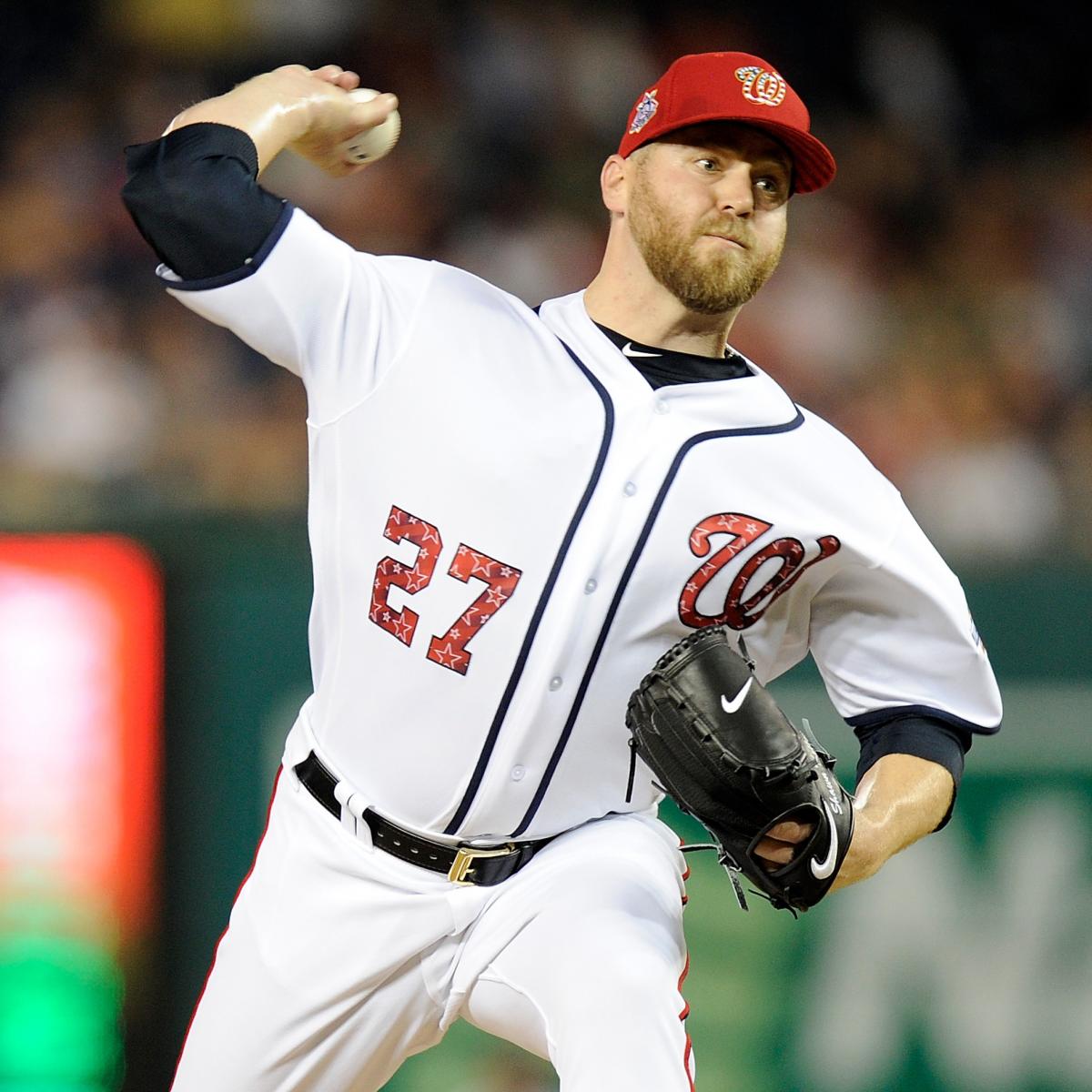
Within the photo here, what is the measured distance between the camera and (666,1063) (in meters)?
1.98

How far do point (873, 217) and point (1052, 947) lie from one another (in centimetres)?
304

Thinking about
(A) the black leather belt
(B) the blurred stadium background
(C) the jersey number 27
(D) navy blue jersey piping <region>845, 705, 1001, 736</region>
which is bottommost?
(B) the blurred stadium background

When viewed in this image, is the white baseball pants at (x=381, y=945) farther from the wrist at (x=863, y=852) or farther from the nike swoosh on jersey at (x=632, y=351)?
the nike swoosh on jersey at (x=632, y=351)

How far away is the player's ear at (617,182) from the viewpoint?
2469mm

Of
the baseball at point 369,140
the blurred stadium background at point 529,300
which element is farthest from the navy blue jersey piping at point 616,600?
the blurred stadium background at point 529,300

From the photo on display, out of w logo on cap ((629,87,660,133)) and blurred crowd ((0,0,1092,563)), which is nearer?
w logo on cap ((629,87,660,133))

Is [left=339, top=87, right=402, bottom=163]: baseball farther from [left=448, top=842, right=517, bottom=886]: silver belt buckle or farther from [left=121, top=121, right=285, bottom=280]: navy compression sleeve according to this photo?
[left=448, top=842, right=517, bottom=886]: silver belt buckle

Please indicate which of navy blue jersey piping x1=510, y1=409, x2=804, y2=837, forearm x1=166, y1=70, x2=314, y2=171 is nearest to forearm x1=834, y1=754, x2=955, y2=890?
navy blue jersey piping x1=510, y1=409, x2=804, y2=837

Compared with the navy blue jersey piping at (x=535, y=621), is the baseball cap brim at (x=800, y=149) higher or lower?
higher

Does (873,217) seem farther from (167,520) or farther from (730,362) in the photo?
(730,362)

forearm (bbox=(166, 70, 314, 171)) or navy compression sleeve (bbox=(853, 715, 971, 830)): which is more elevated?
forearm (bbox=(166, 70, 314, 171))

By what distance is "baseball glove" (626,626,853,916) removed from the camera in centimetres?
202

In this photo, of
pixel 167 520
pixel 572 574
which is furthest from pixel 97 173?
pixel 572 574

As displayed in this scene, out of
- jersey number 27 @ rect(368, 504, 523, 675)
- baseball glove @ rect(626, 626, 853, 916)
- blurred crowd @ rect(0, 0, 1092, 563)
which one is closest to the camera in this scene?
baseball glove @ rect(626, 626, 853, 916)
